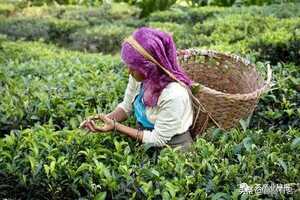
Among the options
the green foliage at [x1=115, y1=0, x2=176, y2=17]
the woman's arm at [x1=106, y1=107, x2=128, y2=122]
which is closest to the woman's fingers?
the woman's arm at [x1=106, y1=107, x2=128, y2=122]

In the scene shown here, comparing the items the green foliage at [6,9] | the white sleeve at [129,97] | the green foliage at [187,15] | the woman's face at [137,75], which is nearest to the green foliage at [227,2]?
the green foliage at [187,15]

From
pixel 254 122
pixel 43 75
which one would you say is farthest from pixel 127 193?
pixel 43 75

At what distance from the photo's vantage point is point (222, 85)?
3.86 metres

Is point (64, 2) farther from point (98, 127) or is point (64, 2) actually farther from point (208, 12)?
point (98, 127)

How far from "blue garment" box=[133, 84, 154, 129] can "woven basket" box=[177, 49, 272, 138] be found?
295mm

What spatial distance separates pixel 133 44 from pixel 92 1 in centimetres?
783

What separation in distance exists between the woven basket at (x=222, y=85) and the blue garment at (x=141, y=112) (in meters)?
0.29

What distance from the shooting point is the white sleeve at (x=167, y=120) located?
9.83 ft

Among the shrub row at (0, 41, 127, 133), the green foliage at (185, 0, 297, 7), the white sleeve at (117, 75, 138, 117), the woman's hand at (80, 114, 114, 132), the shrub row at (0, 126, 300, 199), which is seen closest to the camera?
the shrub row at (0, 126, 300, 199)

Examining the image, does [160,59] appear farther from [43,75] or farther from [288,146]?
[43,75]

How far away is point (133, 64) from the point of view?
3.02 metres

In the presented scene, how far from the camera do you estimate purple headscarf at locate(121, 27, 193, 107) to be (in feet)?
9.82

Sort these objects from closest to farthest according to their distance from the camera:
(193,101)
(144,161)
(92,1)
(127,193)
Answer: (127,193) → (144,161) → (193,101) → (92,1)

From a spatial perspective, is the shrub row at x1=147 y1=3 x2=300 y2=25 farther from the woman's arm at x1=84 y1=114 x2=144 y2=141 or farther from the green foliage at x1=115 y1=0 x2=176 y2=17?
the woman's arm at x1=84 y1=114 x2=144 y2=141
